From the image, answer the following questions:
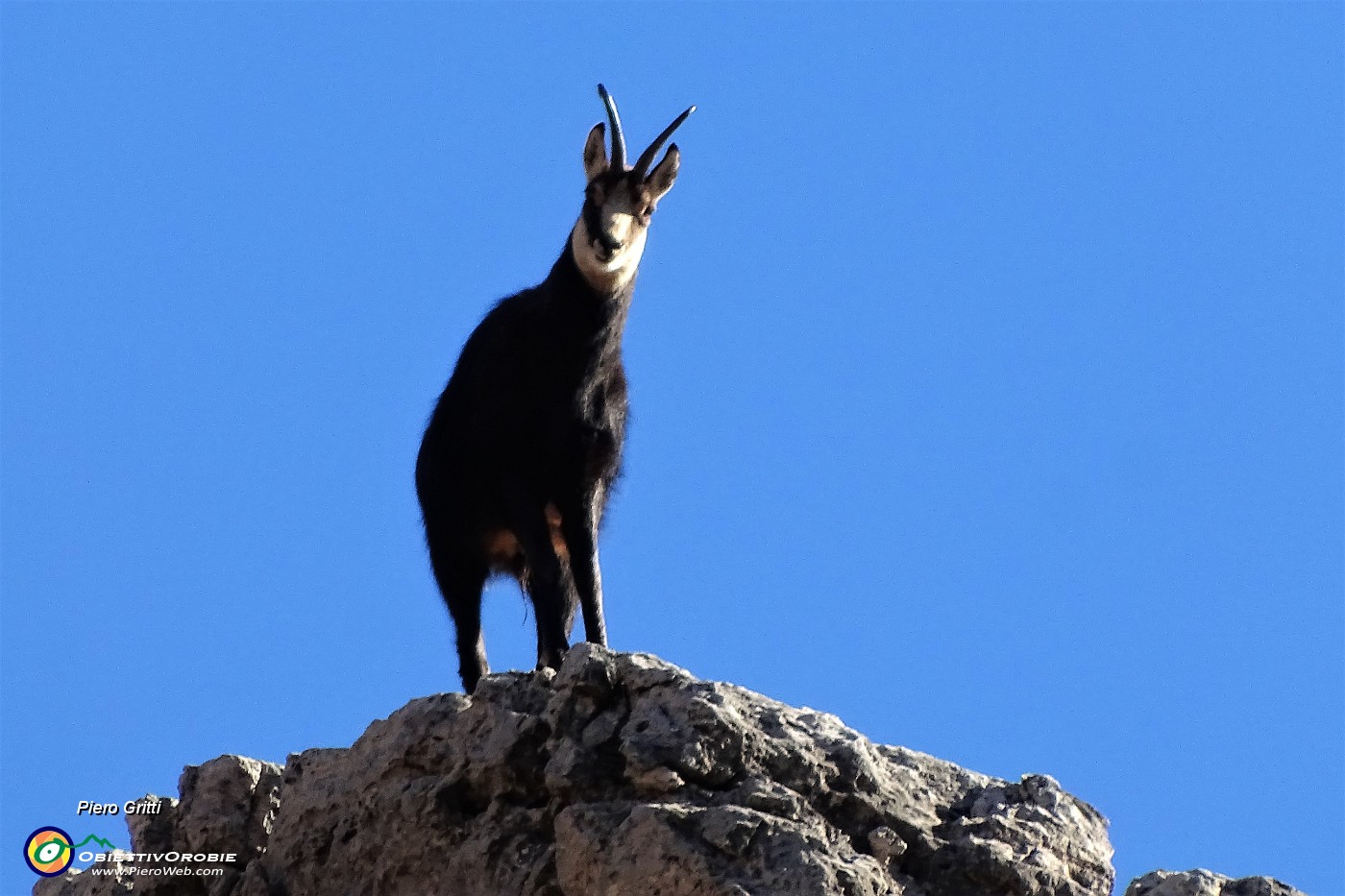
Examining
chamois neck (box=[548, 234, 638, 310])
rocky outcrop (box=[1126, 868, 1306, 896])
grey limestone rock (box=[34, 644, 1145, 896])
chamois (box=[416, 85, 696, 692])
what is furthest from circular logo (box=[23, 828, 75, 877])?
rocky outcrop (box=[1126, 868, 1306, 896])

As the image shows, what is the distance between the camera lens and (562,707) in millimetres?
6043

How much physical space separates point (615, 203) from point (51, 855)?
3.53 metres

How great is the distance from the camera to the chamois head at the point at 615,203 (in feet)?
25.6

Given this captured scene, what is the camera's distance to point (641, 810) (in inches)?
220

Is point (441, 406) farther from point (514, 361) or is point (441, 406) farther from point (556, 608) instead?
point (556, 608)

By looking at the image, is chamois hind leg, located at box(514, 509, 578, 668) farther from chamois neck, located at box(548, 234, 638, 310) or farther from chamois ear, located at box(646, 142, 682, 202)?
chamois ear, located at box(646, 142, 682, 202)

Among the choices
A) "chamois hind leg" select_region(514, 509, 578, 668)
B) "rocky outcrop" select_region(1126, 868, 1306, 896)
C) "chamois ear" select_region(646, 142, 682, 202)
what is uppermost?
"chamois ear" select_region(646, 142, 682, 202)

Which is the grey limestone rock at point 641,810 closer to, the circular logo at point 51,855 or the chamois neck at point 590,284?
the circular logo at point 51,855

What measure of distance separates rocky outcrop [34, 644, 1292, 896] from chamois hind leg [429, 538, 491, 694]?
1467mm

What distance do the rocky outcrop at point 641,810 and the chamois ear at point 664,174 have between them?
259 centimetres

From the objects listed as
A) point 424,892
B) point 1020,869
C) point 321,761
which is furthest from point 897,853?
point 321,761

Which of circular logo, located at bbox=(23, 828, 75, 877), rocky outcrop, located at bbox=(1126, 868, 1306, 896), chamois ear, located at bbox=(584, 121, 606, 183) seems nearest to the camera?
rocky outcrop, located at bbox=(1126, 868, 1306, 896)

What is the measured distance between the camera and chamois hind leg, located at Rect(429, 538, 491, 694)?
818cm

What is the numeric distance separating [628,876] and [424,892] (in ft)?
3.01
